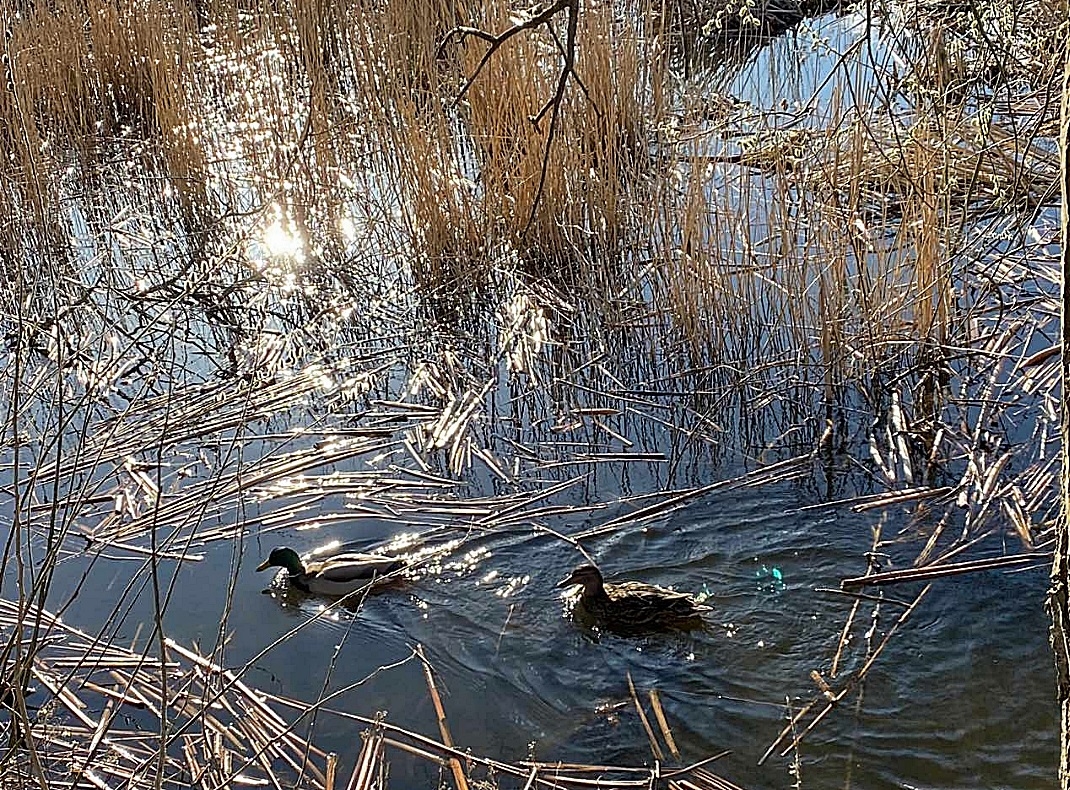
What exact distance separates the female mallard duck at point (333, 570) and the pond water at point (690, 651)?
59mm

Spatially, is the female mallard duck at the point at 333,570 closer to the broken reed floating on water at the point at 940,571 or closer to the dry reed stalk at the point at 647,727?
the dry reed stalk at the point at 647,727

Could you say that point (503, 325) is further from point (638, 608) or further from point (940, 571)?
point (940, 571)

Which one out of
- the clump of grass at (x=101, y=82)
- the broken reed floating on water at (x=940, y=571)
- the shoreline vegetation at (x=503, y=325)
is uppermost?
the clump of grass at (x=101, y=82)

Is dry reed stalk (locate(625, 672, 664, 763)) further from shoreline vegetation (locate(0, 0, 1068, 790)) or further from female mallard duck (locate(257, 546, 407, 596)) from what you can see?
female mallard duck (locate(257, 546, 407, 596))

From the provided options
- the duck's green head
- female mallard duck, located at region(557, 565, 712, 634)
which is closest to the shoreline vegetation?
the duck's green head

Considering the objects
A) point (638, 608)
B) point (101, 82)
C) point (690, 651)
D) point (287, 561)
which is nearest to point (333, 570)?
point (287, 561)

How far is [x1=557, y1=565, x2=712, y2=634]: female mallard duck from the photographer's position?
3.03 meters

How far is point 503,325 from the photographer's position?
487 centimetres

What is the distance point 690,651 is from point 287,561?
1.21 m

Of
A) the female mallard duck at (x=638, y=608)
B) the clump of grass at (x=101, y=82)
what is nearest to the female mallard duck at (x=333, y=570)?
the female mallard duck at (x=638, y=608)

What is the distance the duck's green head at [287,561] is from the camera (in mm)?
3357

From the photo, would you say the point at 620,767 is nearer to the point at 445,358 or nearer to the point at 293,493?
the point at 293,493

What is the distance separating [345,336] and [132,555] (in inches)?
62.0

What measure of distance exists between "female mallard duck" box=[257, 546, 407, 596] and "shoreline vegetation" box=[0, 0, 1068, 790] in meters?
0.22
